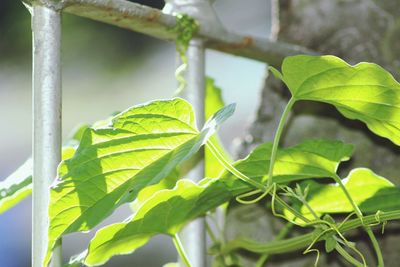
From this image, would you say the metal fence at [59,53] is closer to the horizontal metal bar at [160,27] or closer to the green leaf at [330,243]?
the horizontal metal bar at [160,27]

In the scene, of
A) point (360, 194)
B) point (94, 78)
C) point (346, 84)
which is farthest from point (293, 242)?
point (94, 78)

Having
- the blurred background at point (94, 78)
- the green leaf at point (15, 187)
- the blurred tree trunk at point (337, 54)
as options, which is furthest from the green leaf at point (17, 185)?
the blurred background at point (94, 78)

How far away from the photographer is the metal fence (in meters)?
0.56

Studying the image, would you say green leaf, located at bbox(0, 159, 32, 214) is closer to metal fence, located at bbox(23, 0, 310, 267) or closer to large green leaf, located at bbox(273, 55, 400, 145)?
metal fence, located at bbox(23, 0, 310, 267)

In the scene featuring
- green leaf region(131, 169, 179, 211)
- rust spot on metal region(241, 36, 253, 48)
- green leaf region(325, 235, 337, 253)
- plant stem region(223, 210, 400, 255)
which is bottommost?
plant stem region(223, 210, 400, 255)

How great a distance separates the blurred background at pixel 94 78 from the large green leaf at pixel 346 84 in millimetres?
1289

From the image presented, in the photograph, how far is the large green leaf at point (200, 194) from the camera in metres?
0.59

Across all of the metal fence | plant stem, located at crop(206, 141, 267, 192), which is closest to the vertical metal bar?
the metal fence

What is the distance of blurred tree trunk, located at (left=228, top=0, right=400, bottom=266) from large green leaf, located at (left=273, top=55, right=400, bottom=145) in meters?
0.24

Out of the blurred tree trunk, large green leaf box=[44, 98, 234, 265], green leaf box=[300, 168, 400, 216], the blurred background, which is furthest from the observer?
the blurred background

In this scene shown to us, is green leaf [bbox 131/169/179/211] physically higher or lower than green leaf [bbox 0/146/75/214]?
lower

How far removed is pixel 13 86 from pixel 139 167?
1508 mm

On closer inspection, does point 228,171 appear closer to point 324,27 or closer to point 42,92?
point 42,92

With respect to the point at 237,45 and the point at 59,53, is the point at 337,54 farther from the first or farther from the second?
the point at 59,53
